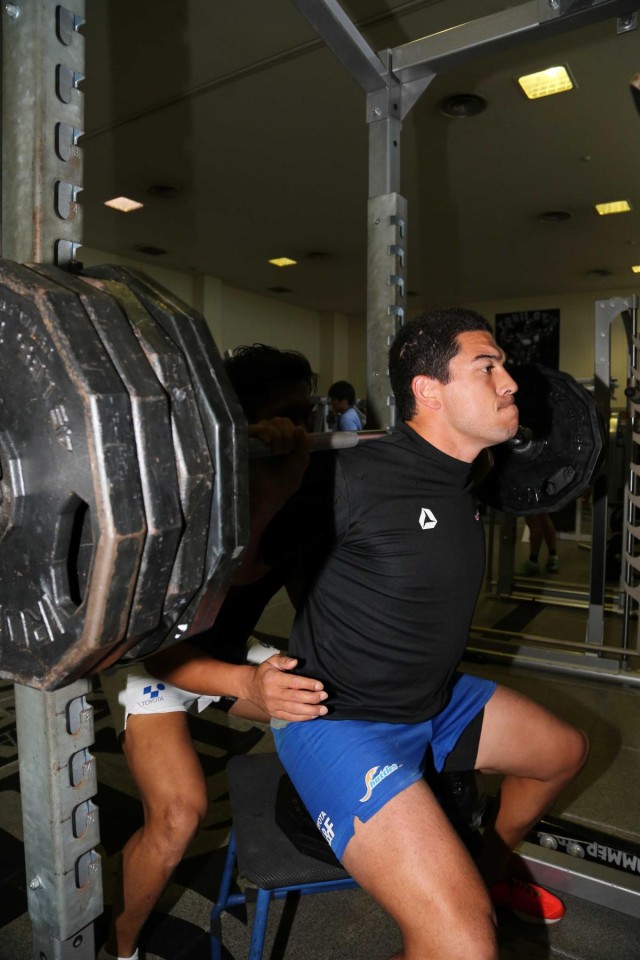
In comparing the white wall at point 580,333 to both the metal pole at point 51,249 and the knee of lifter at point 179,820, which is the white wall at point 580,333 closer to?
the knee of lifter at point 179,820

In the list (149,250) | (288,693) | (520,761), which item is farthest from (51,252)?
(149,250)

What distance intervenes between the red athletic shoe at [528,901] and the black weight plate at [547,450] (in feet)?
2.63

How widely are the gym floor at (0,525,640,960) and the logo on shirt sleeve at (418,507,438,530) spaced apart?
0.85m

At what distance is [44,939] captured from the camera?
0.65 metres

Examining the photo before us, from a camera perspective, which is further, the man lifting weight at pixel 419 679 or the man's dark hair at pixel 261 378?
the man's dark hair at pixel 261 378

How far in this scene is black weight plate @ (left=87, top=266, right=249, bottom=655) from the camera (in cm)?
49

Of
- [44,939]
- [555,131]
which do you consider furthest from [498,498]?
[555,131]

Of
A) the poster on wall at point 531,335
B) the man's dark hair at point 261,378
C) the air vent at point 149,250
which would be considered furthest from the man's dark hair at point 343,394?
the poster on wall at point 531,335

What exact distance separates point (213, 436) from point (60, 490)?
0.11m

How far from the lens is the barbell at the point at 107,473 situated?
1.40ft

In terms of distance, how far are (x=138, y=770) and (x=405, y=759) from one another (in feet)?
1.59

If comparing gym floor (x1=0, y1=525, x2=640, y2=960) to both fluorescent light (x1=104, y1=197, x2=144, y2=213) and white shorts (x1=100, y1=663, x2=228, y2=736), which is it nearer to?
white shorts (x1=100, y1=663, x2=228, y2=736)

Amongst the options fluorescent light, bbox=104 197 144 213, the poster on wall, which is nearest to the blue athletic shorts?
fluorescent light, bbox=104 197 144 213

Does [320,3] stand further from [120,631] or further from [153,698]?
[153,698]
